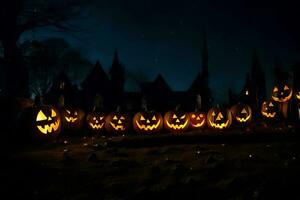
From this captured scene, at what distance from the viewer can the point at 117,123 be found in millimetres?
12453

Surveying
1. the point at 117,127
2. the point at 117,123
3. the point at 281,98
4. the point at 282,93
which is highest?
the point at 282,93

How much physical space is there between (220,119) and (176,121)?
1861 mm

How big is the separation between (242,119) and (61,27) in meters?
11.5

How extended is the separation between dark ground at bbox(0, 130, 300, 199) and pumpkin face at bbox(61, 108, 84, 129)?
18.2ft

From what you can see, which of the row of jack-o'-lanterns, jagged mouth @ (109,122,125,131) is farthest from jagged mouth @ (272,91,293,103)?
jagged mouth @ (109,122,125,131)

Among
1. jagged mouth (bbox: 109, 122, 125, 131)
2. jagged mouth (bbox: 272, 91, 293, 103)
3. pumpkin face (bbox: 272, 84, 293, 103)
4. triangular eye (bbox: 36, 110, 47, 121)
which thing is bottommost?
jagged mouth (bbox: 109, 122, 125, 131)

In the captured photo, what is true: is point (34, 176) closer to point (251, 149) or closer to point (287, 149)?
point (251, 149)

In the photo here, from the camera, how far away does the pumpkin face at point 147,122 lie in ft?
39.0

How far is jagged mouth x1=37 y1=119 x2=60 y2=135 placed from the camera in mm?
9922

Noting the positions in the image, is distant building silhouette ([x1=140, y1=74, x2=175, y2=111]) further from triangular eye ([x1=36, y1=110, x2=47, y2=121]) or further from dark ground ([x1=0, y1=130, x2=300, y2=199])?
dark ground ([x1=0, y1=130, x2=300, y2=199])

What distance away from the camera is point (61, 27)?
55.8ft

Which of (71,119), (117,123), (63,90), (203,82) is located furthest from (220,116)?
(203,82)

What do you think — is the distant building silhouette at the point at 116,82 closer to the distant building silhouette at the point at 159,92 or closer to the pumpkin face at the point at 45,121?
the distant building silhouette at the point at 159,92

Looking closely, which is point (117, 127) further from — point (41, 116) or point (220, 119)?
point (220, 119)
